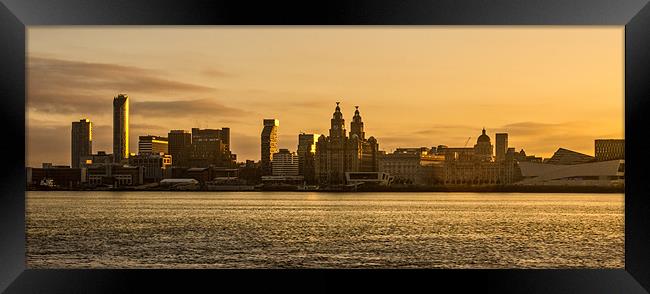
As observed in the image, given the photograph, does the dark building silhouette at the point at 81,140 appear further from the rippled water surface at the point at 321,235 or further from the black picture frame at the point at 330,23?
the black picture frame at the point at 330,23

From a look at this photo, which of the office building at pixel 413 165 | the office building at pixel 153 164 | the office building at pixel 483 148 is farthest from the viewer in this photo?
the office building at pixel 153 164

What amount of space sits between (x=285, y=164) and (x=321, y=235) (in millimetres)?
26662

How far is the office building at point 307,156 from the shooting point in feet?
Result: 180

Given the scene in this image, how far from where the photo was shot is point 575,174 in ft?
187

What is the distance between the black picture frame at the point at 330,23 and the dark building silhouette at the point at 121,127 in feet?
159

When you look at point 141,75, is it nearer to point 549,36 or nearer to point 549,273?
point 549,36

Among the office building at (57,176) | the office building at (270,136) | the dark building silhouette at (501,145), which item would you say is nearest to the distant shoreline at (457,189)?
the office building at (57,176)

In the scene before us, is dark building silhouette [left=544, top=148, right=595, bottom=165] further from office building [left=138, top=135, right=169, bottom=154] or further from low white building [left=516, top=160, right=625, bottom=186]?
office building [left=138, top=135, right=169, bottom=154]

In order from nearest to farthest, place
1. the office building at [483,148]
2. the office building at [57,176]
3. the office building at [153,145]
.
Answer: the office building at [153,145] < the office building at [483,148] < the office building at [57,176]

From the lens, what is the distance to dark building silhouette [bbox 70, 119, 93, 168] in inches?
2042

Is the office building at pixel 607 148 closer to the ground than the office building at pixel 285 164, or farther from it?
farther from it

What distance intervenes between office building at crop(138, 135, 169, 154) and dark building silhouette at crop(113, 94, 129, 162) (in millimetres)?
1487

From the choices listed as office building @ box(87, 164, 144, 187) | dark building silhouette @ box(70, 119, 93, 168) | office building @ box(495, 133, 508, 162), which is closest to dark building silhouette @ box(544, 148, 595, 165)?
office building @ box(495, 133, 508, 162)

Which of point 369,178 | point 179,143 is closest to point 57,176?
point 179,143
